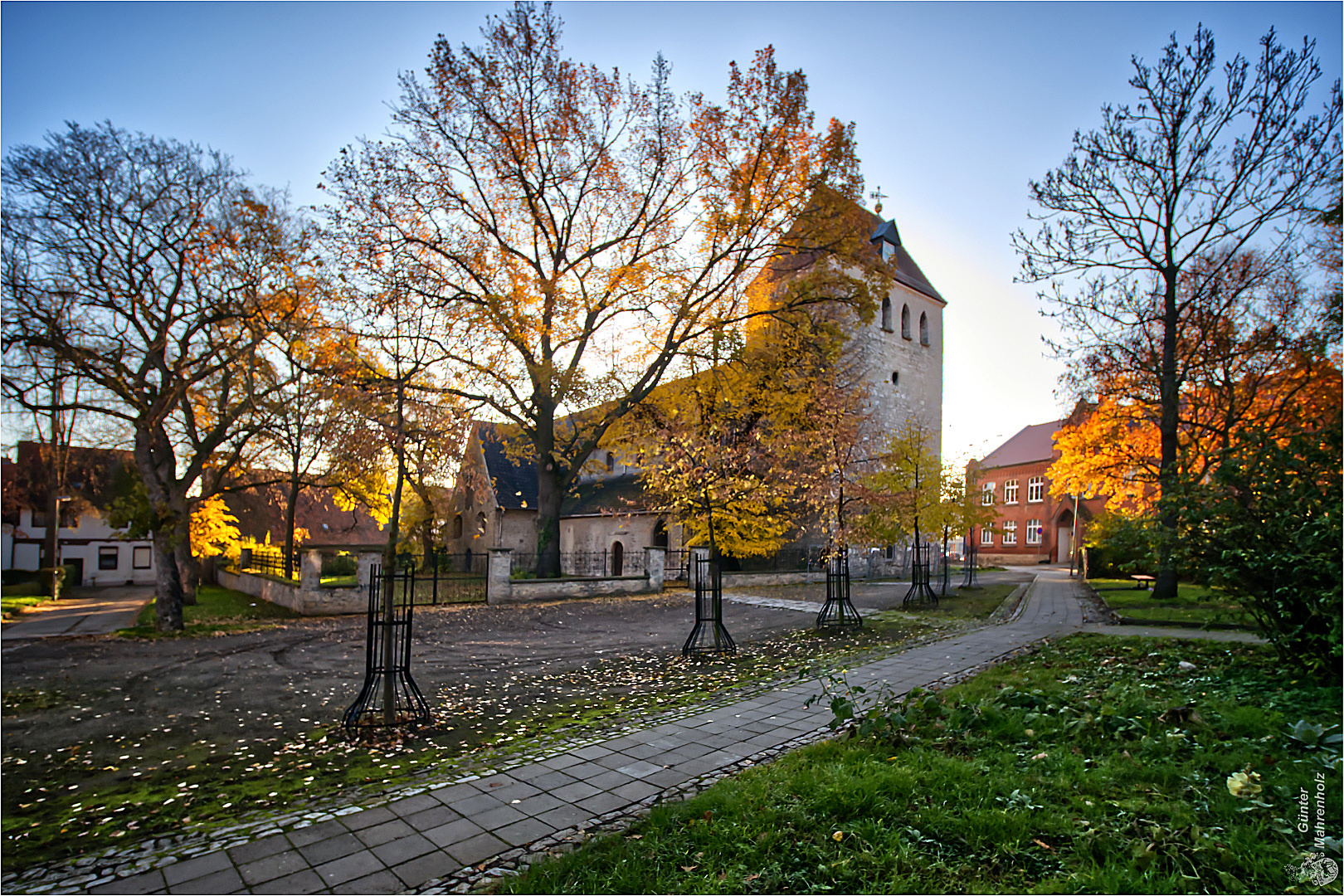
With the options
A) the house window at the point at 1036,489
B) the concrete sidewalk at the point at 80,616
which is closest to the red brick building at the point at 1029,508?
the house window at the point at 1036,489

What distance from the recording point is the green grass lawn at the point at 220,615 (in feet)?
41.0

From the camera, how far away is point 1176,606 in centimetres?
1528

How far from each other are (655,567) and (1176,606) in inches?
530

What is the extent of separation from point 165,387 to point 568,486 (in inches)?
432

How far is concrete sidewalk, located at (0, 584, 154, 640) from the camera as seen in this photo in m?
14.0

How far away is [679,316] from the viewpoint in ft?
62.9

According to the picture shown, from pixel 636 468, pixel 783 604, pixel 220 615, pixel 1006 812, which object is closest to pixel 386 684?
pixel 1006 812

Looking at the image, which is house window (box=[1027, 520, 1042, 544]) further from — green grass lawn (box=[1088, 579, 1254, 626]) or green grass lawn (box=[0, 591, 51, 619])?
green grass lawn (box=[0, 591, 51, 619])

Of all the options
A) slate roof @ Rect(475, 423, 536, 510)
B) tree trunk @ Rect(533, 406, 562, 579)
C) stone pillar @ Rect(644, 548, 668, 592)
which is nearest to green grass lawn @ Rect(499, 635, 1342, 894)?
tree trunk @ Rect(533, 406, 562, 579)

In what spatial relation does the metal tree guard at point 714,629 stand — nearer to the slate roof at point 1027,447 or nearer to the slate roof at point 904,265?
the slate roof at point 904,265

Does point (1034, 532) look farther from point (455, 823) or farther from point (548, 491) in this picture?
point (455, 823)

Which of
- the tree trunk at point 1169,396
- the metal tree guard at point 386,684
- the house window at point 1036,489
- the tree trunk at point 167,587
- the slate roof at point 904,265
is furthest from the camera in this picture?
the house window at point 1036,489

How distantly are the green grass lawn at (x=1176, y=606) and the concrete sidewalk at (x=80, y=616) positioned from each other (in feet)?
59.9

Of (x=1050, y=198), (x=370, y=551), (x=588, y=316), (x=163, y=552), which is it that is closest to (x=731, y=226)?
(x=588, y=316)
